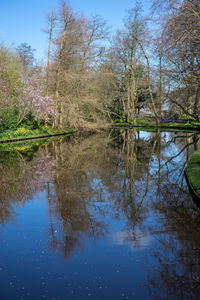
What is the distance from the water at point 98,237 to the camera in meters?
4.15

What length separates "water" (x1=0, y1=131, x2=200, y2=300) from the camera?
4.15m

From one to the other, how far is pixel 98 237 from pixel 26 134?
23.1m

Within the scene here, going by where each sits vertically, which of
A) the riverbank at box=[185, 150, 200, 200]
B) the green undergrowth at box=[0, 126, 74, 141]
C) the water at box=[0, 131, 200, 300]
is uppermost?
the green undergrowth at box=[0, 126, 74, 141]

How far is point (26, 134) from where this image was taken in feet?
90.5

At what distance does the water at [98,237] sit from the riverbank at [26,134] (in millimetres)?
14545

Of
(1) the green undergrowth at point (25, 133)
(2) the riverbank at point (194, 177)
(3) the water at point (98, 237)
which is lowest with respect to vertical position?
(3) the water at point (98, 237)

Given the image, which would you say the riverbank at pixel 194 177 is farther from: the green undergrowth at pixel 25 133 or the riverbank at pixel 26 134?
the green undergrowth at pixel 25 133

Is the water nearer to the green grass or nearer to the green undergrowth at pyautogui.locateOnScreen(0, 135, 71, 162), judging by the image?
the green grass

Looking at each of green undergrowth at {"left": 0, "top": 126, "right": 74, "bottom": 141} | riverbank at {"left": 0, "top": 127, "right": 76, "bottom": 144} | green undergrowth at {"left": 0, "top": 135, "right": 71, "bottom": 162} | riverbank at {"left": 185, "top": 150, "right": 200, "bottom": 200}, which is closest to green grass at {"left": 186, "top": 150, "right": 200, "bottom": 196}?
riverbank at {"left": 185, "top": 150, "right": 200, "bottom": 200}

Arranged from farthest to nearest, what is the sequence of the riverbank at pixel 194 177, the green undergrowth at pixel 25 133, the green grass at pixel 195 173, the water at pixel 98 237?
the green undergrowth at pixel 25 133, the green grass at pixel 195 173, the riverbank at pixel 194 177, the water at pixel 98 237

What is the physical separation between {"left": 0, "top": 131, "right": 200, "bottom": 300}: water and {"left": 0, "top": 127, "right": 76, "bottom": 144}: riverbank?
47.7 ft

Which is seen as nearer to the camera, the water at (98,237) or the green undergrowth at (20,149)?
the water at (98,237)

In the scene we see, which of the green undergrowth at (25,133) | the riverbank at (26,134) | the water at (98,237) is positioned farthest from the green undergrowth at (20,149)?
the water at (98,237)

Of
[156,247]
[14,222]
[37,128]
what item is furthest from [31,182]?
[37,128]
